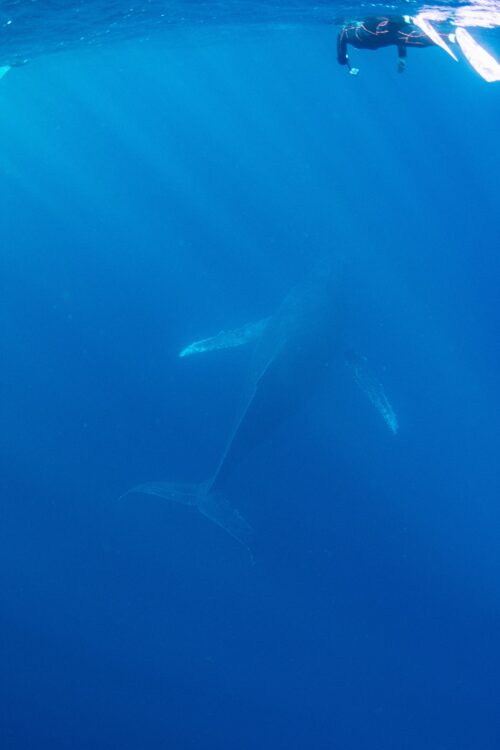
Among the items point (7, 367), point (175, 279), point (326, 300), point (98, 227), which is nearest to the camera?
point (326, 300)

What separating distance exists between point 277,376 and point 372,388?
296 centimetres

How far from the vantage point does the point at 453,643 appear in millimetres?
11844

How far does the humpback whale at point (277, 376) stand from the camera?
38.3 feet

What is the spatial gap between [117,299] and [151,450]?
6.20 meters

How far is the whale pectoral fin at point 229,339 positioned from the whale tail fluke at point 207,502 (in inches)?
138

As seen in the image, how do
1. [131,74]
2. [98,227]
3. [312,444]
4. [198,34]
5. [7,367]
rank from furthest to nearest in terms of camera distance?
[131,74] < [98,227] < [198,34] < [7,367] < [312,444]

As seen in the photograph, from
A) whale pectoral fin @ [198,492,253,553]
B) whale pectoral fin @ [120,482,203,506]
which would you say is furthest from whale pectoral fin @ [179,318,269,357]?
whale pectoral fin @ [198,492,253,553]

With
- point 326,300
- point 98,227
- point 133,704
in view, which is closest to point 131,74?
Result: point 98,227

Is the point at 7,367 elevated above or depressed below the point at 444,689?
above

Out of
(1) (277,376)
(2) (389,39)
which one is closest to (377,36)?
(2) (389,39)

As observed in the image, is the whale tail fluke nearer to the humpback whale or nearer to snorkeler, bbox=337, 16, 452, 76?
the humpback whale

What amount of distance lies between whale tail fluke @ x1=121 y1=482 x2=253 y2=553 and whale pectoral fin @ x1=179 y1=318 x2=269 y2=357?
349 cm

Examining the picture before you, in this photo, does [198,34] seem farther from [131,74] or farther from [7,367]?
[131,74]

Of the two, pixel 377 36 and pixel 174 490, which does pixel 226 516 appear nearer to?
pixel 174 490
